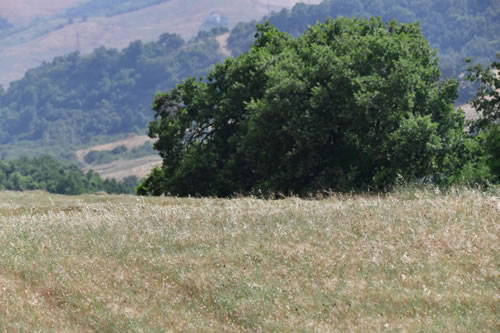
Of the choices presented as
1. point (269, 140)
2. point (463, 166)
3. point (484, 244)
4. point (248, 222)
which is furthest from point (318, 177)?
point (484, 244)

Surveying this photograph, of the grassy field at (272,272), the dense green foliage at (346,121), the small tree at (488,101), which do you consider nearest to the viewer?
the grassy field at (272,272)

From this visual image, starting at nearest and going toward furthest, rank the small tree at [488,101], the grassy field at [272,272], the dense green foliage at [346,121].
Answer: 1. the grassy field at [272,272]
2. the dense green foliage at [346,121]
3. the small tree at [488,101]

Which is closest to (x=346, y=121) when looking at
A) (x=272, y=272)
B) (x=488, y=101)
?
(x=488, y=101)

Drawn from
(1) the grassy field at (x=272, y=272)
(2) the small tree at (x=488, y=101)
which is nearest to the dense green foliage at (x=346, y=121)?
(2) the small tree at (x=488, y=101)

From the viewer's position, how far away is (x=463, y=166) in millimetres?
41219

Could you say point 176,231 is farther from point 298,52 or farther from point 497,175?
point 298,52

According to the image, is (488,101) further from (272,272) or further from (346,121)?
(272,272)

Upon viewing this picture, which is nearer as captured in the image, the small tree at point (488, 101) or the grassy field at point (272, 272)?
the grassy field at point (272, 272)

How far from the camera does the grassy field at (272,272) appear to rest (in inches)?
449

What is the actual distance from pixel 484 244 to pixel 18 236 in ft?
41.3

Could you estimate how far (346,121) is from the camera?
40.7 metres

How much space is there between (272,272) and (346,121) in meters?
28.5

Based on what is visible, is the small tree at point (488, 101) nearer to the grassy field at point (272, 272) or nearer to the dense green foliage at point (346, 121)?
the dense green foliage at point (346, 121)

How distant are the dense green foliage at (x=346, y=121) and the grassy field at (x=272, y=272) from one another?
18490 millimetres
